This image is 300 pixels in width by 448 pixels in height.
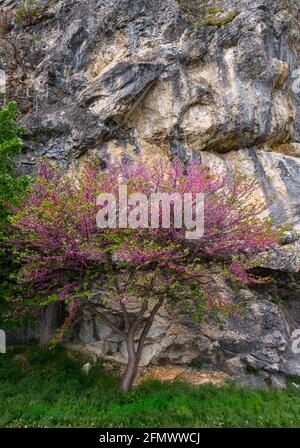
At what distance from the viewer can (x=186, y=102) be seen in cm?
1348

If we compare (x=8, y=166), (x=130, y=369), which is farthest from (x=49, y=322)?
(x=8, y=166)

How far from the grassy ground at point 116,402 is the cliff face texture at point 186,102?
133cm

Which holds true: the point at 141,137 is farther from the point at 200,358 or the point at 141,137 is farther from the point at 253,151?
the point at 200,358

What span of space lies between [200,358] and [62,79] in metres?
12.8

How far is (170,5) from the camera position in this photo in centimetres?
1522

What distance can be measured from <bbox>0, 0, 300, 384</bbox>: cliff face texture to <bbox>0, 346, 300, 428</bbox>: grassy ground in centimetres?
133

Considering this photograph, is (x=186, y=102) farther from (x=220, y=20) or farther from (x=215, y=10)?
(x=215, y=10)

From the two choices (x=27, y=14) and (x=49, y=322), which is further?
(x=27, y=14)

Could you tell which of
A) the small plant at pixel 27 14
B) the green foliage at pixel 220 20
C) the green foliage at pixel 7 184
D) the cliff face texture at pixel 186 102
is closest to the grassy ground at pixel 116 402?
the cliff face texture at pixel 186 102

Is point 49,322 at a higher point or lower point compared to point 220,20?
lower

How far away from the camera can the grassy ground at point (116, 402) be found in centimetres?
721

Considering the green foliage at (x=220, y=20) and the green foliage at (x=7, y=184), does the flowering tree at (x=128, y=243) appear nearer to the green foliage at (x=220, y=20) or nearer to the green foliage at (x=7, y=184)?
the green foliage at (x=7, y=184)

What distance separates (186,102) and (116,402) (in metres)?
11.0

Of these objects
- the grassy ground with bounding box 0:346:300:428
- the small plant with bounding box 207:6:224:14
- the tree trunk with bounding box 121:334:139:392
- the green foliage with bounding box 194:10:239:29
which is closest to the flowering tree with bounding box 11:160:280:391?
the tree trunk with bounding box 121:334:139:392
